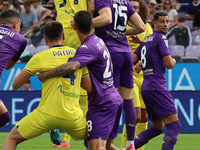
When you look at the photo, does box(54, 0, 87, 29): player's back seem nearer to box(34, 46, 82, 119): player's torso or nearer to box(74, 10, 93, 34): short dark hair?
box(74, 10, 93, 34): short dark hair

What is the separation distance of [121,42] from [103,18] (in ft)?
2.08

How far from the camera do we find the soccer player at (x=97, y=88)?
539 cm

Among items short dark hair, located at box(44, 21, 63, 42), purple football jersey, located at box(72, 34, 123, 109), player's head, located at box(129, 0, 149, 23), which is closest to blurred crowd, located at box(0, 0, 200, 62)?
player's head, located at box(129, 0, 149, 23)

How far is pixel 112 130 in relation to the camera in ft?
19.6

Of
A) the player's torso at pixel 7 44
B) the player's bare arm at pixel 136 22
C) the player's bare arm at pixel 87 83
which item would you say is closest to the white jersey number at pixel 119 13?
the player's bare arm at pixel 136 22

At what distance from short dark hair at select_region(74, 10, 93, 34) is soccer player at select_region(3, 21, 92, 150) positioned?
0.27 meters

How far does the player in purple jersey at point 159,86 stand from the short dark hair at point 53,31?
1993mm

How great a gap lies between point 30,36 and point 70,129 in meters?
8.88

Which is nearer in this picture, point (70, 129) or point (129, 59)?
point (70, 129)

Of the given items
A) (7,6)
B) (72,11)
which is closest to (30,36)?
(7,6)

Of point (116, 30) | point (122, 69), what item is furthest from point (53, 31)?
point (122, 69)

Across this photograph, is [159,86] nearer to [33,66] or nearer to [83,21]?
[83,21]

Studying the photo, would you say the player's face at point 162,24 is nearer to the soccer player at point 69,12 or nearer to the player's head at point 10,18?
the soccer player at point 69,12

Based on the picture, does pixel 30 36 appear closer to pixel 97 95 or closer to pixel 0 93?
pixel 0 93
